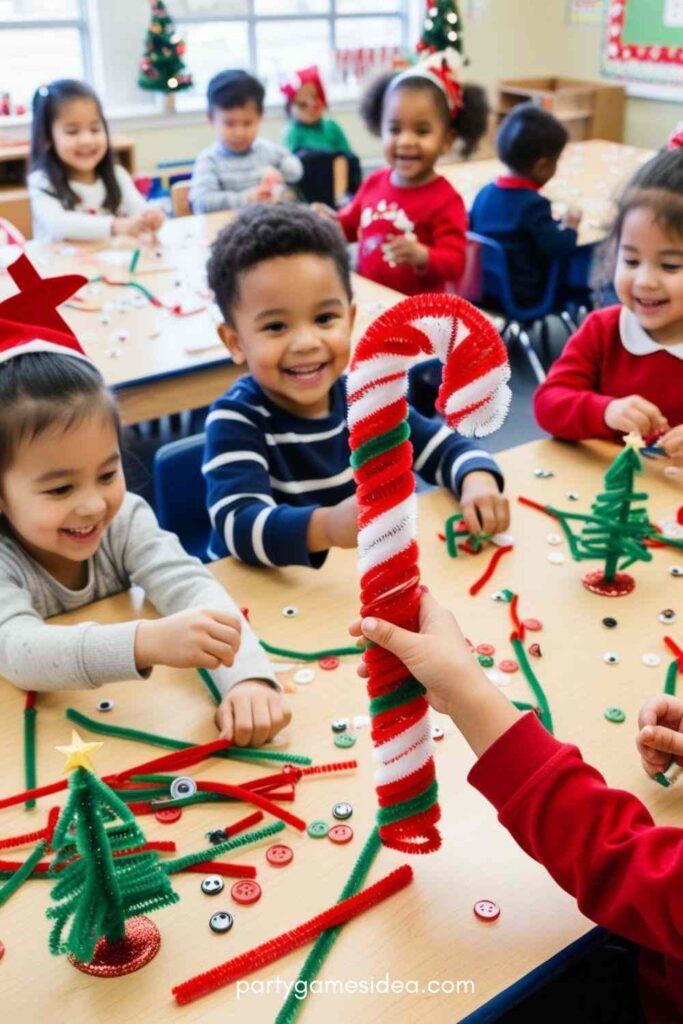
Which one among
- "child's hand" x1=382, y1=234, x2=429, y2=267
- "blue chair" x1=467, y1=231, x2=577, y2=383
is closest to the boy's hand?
"child's hand" x1=382, y1=234, x2=429, y2=267

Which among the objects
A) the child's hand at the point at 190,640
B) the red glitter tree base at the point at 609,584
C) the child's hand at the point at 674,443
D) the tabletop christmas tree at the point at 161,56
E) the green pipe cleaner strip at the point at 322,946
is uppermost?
the tabletop christmas tree at the point at 161,56

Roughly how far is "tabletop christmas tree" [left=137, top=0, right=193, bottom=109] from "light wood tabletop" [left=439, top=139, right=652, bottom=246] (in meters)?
2.09

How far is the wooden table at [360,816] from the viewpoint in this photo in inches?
31.2

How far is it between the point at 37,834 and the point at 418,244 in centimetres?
240

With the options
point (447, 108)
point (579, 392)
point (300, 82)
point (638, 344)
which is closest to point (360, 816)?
point (579, 392)

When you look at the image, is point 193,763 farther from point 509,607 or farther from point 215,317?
point 215,317

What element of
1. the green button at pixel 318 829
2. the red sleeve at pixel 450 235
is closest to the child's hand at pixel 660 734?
the green button at pixel 318 829

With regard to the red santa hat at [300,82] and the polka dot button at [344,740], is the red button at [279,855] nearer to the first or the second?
the polka dot button at [344,740]

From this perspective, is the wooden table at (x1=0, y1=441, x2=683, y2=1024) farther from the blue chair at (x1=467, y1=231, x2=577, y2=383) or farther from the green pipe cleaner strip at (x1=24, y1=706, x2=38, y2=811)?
the blue chair at (x1=467, y1=231, x2=577, y2=383)

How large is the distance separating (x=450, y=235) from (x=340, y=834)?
248 cm

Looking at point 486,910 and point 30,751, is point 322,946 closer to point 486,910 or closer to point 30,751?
point 486,910

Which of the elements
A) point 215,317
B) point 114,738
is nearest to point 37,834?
point 114,738

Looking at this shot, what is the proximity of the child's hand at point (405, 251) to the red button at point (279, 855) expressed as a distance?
2.29m

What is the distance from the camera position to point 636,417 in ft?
5.35
